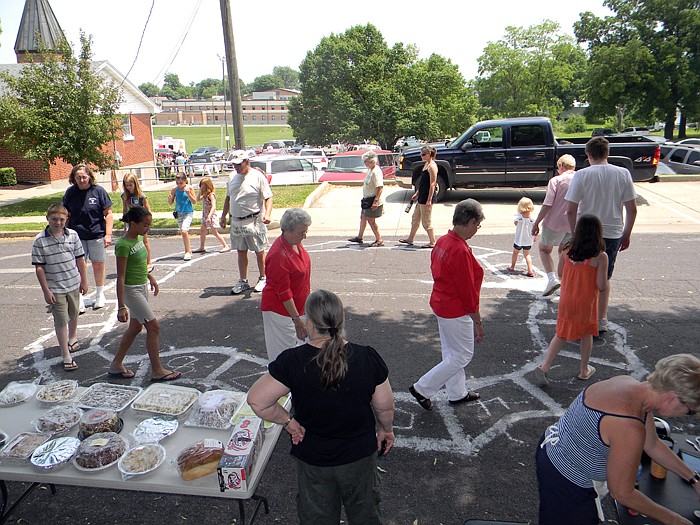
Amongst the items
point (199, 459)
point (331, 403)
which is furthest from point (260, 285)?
point (331, 403)

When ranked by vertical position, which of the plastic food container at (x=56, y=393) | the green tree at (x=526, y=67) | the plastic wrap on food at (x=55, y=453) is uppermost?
the green tree at (x=526, y=67)

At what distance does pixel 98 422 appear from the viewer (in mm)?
3629

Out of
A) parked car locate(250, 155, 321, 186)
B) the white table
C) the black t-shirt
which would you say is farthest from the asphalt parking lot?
parked car locate(250, 155, 321, 186)

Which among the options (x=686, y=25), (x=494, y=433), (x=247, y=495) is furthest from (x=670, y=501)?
(x=686, y=25)

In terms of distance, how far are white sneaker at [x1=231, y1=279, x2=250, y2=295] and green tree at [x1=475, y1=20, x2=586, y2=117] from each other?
34.4 m

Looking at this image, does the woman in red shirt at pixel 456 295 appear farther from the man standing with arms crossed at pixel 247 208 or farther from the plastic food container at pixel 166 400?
the man standing with arms crossed at pixel 247 208

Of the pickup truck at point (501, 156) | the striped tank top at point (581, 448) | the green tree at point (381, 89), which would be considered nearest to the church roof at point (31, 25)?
the green tree at point (381, 89)

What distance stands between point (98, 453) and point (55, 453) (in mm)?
312

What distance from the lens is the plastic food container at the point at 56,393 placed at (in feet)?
13.3

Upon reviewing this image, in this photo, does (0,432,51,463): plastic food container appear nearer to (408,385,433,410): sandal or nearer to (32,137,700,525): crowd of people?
(32,137,700,525): crowd of people

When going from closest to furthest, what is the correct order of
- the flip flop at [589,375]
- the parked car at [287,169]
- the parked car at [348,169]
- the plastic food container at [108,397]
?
the plastic food container at [108,397] < the flip flop at [589,375] < the parked car at [348,169] < the parked car at [287,169]

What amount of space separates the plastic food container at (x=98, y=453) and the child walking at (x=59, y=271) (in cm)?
272

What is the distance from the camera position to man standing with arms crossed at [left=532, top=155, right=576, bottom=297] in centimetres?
738

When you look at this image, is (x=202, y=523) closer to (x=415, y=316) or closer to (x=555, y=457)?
(x=555, y=457)
